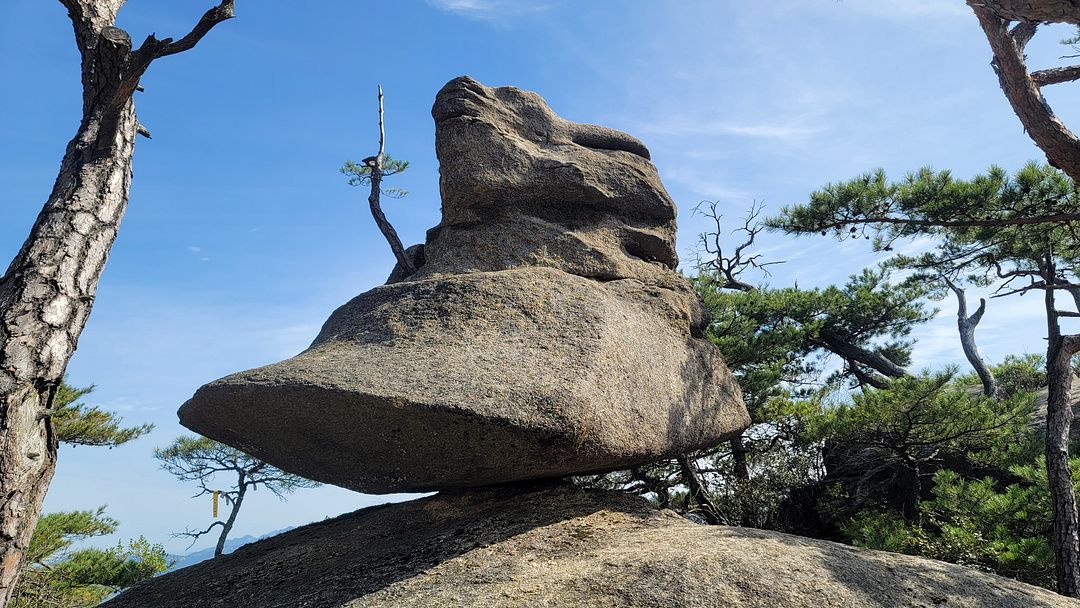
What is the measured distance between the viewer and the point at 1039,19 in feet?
15.5

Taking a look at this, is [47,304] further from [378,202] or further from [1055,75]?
[1055,75]

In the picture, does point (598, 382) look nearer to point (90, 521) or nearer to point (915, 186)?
point (915, 186)

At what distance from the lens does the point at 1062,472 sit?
5.56 metres

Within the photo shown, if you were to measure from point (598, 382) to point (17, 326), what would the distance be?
344cm

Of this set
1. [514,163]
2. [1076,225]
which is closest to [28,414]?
[514,163]

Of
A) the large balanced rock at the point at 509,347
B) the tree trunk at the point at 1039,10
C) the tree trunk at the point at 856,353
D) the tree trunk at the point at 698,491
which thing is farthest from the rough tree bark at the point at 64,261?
the tree trunk at the point at 856,353

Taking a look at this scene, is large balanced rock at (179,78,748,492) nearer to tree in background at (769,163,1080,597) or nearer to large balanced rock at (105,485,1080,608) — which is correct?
large balanced rock at (105,485,1080,608)

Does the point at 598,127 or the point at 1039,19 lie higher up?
the point at 598,127

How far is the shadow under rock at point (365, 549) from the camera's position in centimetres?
464

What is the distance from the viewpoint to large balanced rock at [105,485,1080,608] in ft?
13.6

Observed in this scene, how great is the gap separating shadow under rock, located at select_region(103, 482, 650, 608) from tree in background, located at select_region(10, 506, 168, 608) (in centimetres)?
471

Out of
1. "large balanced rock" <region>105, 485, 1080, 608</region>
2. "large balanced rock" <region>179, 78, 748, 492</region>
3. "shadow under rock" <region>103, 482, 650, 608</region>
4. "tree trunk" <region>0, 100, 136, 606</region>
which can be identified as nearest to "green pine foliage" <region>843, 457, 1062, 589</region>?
"large balanced rock" <region>105, 485, 1080, 608</region>

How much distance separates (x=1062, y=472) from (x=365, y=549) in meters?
5.10

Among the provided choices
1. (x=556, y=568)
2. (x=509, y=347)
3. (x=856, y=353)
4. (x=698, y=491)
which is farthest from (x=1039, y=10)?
(x=856, y=353)
